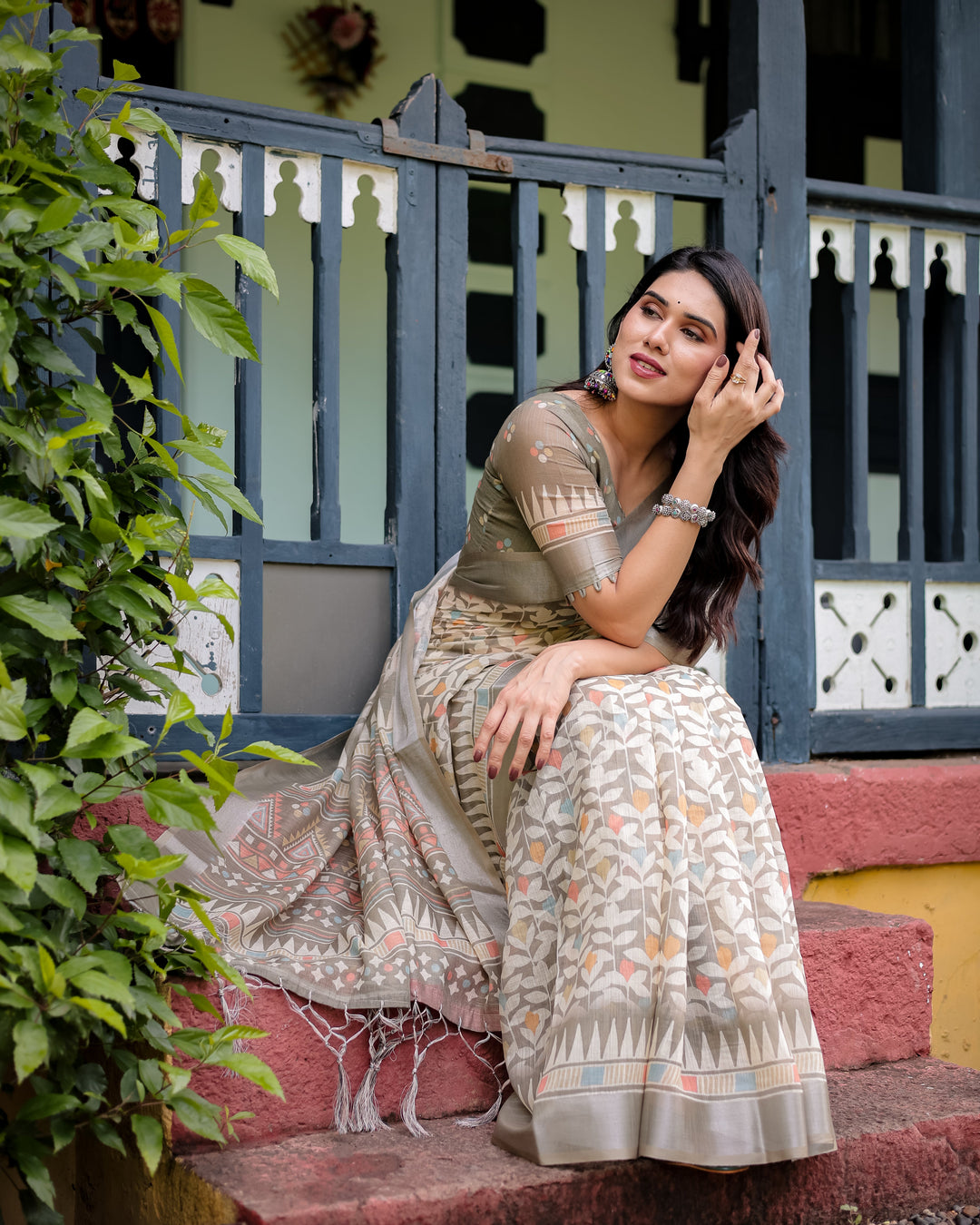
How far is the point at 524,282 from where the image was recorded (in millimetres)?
2828

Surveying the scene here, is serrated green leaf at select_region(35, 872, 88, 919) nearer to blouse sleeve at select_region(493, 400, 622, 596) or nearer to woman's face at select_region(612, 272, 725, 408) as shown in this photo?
blouse sleeve at select_region(493, 400, 622, 596)

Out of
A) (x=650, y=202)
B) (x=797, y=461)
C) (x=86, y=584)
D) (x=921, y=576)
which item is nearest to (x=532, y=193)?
(x=650, y=202)

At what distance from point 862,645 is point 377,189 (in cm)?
163

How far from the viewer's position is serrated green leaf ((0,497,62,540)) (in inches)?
55.9

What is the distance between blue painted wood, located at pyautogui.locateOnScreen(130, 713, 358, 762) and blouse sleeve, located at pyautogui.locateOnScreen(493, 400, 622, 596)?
0.73 metres

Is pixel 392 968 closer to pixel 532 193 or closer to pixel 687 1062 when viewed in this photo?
pixel 687 1062

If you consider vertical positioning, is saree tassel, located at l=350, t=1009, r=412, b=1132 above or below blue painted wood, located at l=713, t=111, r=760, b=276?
below

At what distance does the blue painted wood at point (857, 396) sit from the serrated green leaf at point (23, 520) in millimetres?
2193

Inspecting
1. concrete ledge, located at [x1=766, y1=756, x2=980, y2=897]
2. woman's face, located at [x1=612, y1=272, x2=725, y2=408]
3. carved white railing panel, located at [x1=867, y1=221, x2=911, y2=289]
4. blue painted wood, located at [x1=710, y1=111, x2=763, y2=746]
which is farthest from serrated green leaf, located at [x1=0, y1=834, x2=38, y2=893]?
carved white railing panel, located at [x1=867, y1=221, x2=911, y2=289]

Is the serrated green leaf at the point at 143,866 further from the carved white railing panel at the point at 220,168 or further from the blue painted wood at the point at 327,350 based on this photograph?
the carved white railing panel at the point at 220,168

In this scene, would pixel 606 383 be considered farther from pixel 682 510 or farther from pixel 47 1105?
pixel 47 1105

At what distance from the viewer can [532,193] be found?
282 centimetres

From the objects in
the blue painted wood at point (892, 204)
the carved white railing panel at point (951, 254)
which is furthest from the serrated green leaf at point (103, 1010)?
the carved white railing panel at point (951, 254)

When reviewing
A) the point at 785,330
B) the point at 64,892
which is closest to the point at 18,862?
the point at 64,892
